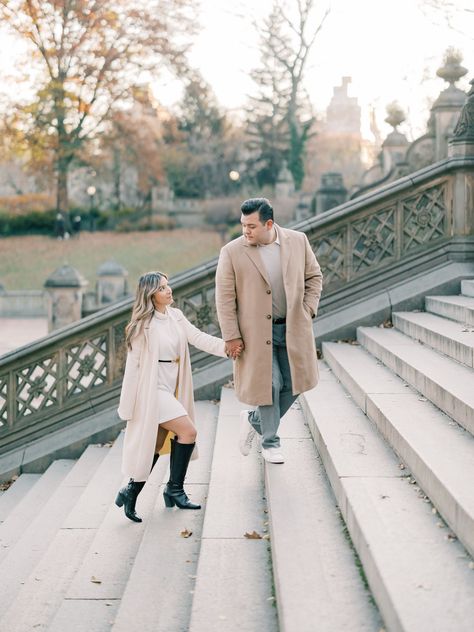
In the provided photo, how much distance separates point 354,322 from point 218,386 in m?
1.69

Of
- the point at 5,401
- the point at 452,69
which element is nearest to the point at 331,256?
the point at 5,401

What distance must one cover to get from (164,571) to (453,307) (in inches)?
186

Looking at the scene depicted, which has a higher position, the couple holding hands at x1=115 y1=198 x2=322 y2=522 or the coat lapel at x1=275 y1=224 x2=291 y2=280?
the coat lapel at x1=275 y1=224 x2=291 y2=280

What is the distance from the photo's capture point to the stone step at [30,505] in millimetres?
7051

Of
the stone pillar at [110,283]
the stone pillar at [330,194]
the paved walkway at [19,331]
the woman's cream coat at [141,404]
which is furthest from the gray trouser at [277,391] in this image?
the stone pillar at [110,283]

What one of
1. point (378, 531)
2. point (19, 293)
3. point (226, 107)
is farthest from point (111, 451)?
point (226, 107)

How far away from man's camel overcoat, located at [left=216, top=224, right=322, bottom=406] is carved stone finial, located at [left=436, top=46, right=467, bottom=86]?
40.3ft

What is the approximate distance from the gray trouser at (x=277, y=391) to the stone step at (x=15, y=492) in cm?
293

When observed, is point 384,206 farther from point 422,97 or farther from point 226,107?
point 226,107

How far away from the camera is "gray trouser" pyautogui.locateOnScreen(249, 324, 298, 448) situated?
5.87 metres

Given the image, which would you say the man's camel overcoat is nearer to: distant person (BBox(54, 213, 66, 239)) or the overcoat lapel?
the overcoat lapel

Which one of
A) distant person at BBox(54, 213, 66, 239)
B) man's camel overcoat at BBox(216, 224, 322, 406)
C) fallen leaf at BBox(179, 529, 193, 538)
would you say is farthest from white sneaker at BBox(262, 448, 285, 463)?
distant person at BBox(54, 213, 66, 239)

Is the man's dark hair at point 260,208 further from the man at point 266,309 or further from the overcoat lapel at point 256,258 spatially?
the overcoat lapel at point 256,258

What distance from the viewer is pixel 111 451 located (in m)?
8.31
